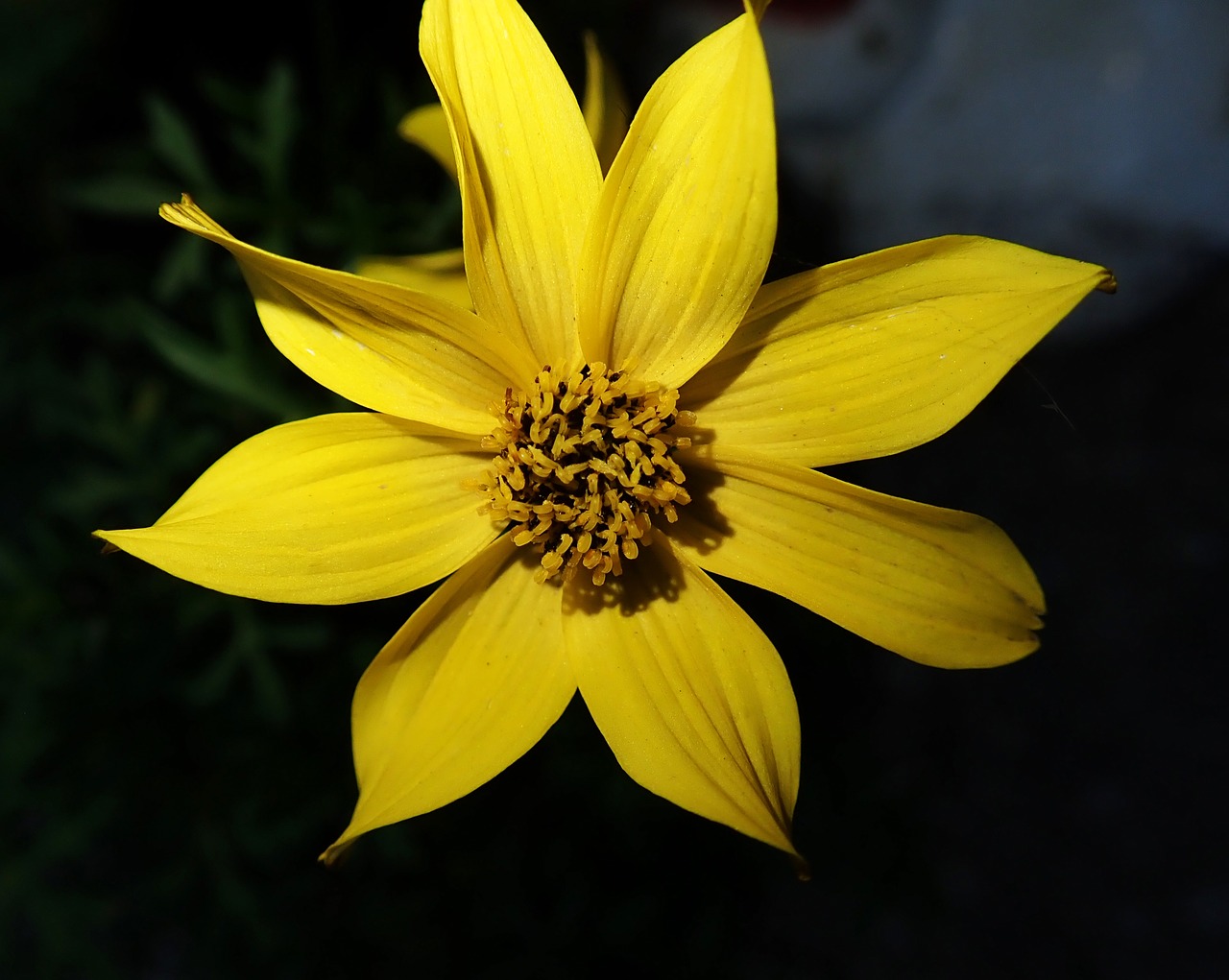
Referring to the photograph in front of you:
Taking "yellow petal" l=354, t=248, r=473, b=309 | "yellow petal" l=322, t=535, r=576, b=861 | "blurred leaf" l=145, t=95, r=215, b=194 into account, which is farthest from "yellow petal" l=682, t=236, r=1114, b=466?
"blurred leaf" l=145, t=95, r=215, b=194

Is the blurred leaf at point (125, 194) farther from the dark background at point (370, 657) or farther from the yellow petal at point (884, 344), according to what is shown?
the yellow petal at point (884, 344)

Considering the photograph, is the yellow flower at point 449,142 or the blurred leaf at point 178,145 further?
the blurred leaf at point 178,145

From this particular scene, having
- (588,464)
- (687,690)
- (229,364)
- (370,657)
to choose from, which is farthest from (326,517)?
(370,657)

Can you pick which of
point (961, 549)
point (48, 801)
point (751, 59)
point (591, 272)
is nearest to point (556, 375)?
point (591, 272)

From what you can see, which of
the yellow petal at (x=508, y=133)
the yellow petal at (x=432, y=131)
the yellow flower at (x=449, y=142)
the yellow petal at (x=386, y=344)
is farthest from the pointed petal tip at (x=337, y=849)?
the yellow petal at (x=432, y=131)

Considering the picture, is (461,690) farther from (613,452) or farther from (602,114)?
(602,114)

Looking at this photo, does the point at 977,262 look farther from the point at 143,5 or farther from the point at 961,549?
the point at 143,5
